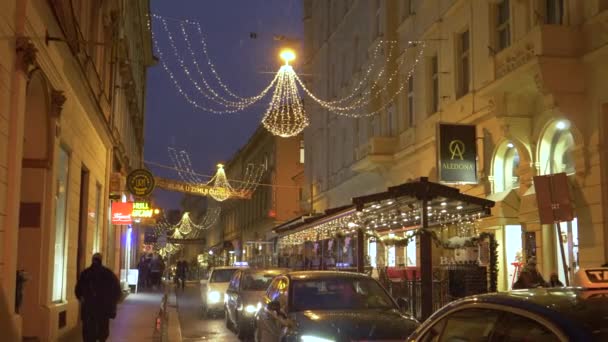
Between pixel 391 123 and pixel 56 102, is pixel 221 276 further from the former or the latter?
pixel 56 102

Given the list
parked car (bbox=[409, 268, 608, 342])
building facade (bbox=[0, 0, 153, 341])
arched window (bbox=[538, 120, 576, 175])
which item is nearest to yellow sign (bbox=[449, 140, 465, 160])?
arched window (bbox=[538, 120, 576, 175])

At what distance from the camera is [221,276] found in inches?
894

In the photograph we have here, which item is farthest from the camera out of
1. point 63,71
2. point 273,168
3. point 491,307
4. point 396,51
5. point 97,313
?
point 273,168

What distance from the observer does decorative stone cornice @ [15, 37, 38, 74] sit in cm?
986

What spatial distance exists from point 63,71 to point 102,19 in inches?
278

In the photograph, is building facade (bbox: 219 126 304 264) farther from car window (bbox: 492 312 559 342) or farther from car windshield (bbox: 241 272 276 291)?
car window (bbox: 492 312 559 342)

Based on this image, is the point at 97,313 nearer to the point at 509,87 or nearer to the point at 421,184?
the point at 421,184

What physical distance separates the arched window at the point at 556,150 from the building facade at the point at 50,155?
Answer: 1046cm

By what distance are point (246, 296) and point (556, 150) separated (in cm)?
814

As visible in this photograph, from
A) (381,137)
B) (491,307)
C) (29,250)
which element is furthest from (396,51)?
(491,307)

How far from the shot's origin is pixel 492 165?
19.3 m

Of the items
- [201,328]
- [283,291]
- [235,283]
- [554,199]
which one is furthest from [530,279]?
[201,328]

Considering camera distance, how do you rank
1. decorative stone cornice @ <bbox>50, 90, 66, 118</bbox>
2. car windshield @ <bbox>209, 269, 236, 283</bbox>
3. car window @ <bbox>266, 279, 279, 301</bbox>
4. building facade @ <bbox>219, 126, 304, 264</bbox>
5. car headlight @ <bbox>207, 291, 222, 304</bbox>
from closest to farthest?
1. car window @ <bbox>266, 279, 279, 301</bbox>
2. decorative stone cornice @ <bbox>50, 90, 66, 118</bbox>
3. car headlight @ <bbox>207, 291, 222, 304</bbox>
4. car windshield @ <bbox>209, 269, 236, 283</bbox>
5. building facade @ <bbox>219, 126, 304, 264</bbox>

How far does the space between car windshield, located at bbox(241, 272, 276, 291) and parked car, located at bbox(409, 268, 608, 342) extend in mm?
12121
